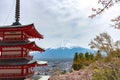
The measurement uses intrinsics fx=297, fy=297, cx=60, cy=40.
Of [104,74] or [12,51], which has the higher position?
[12,51]

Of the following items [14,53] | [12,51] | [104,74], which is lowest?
[104,74]

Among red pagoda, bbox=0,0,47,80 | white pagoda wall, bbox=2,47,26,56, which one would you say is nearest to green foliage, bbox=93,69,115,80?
red pagoda, bbox=0,0,47,80

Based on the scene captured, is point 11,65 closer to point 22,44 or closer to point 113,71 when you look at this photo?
point 22,44

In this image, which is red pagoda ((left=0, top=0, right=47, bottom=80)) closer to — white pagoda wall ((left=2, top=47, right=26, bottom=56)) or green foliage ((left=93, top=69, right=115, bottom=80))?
white pagoda wall ((left=2, top=47, right=26, bottom=56))

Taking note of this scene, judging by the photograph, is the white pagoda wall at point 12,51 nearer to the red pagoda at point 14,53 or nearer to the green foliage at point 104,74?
the red pagoda at point 14,53

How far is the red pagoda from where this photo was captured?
19.9 m

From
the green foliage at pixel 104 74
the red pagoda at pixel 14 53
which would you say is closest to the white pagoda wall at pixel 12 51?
the red pagoda at pixel 14 53

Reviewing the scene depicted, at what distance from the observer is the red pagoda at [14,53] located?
65.4 ft

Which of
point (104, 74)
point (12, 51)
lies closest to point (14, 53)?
point (12, 51)

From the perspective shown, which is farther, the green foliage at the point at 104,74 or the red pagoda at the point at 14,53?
the green foliage at the point at 104,74

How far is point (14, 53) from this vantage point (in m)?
20.7

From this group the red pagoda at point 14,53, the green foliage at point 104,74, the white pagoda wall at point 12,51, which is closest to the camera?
the red pagoda at point 14,53

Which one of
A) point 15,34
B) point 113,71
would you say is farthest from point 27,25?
point 113,71

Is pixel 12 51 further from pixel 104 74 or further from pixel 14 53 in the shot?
pixel 104 74
